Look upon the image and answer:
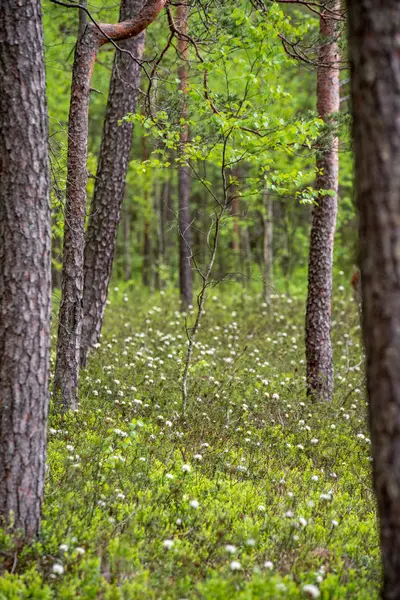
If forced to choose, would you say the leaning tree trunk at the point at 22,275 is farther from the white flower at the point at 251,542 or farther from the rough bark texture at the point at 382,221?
the rough bark texture at the point at 382,221

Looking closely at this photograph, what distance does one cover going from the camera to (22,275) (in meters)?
4.79

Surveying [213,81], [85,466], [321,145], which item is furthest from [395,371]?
[213,81]

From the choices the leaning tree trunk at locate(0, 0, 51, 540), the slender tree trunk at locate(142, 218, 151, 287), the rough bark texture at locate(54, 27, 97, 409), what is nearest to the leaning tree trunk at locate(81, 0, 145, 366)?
the rough bark texture at locate(54, 27, 97, 409)

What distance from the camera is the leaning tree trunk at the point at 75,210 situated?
8039 millimetres

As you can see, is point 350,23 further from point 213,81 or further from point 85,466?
point 213,81

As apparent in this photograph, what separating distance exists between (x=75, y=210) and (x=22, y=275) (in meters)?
3.54

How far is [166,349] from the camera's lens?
1198cm

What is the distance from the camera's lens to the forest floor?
4.45m

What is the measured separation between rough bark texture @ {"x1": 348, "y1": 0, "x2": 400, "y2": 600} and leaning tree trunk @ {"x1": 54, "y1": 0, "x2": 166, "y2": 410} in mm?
5362

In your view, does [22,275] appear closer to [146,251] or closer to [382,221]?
[382,221]

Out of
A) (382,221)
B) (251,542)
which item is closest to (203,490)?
(251,542)

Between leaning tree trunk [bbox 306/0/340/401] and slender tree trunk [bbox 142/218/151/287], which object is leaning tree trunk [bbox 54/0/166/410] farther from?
slender tree trunk [bbox 142/218/151/287]

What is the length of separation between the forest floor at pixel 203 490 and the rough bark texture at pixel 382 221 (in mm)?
1358

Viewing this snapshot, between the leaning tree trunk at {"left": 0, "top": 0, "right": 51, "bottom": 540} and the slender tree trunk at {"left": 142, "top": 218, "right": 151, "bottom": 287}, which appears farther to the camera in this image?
the slender tree trunk at {"left": 142, "top": 218, "right": 151, "bottom": 287}
